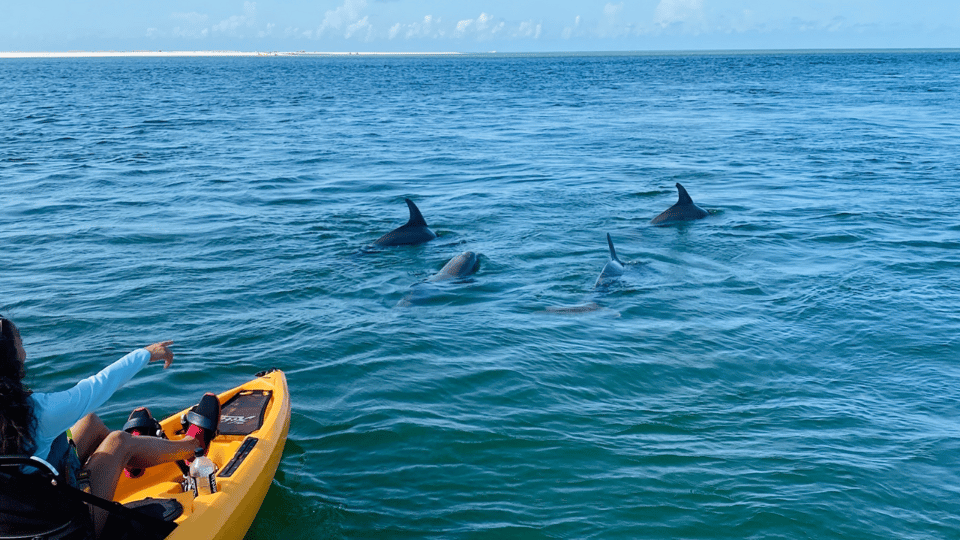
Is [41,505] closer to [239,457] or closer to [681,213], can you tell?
[239,457]

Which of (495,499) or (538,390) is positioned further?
(538,390)

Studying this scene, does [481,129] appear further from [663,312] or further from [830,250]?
[663,312]

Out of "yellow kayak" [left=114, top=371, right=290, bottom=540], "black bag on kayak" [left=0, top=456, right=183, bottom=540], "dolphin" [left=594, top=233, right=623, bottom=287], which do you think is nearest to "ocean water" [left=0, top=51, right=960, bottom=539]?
"dolphin" [left=594, top=233, right=623, bottom=287]

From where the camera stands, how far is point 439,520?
6.80 m

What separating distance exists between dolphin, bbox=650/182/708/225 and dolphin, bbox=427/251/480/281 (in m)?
5.35

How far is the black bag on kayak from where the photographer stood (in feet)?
14.1

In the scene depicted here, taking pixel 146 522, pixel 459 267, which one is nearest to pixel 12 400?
pixel 146 522

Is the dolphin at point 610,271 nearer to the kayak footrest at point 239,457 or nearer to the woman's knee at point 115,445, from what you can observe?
the kayak footrest at point 239,457

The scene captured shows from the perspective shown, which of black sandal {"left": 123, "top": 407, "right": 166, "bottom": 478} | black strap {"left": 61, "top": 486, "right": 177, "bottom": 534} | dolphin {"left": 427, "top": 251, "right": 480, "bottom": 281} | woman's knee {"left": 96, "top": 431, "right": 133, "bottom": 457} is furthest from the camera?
dolphin {"left": 427, "top": 251, "right": 480, "bottom": 281}

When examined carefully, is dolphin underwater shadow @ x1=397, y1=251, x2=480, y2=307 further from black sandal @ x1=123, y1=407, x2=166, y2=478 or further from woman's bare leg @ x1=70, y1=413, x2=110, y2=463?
woman's bare leg @ x1=70, y1=413, x2=110, y2=463

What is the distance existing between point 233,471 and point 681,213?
1332cm

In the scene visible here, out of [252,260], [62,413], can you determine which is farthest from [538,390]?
[252,260]

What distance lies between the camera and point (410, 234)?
51.9 ft

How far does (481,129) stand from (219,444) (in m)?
32.2
